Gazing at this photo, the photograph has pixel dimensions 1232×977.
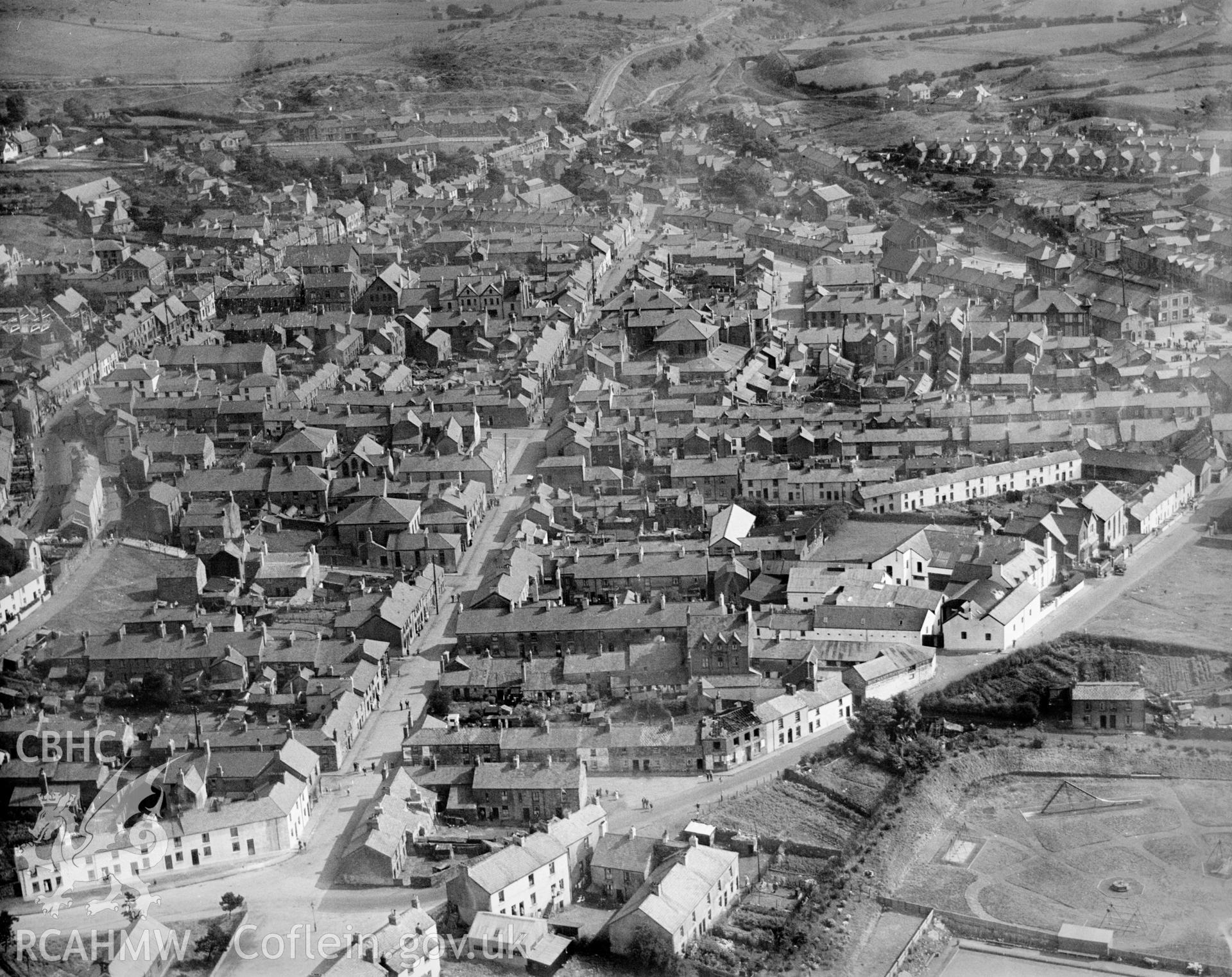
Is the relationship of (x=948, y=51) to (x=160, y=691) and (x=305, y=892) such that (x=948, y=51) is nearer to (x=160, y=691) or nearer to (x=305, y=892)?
(x=160, y=691)

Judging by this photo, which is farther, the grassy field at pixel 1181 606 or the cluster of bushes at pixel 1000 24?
the cluster of bushes at pixel 1000 24

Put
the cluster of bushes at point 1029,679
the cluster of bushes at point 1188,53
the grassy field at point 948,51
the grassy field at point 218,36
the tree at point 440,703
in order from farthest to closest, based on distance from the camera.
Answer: the grassy field at point 948,51, the grassy field at point 218,36, the cluster of bushes at point 1188,53, the tree at point 440,703, the cluster of bushes at point 1029,679

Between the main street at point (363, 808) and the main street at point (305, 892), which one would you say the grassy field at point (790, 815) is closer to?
the main street at point (363, 808)

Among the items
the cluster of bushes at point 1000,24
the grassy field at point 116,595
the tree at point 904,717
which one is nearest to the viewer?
the tree at point 904,717

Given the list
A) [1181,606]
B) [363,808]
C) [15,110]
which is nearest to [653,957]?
[363,808]

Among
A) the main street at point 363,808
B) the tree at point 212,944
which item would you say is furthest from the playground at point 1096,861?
the tree at point 212,944

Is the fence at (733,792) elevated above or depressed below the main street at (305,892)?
above

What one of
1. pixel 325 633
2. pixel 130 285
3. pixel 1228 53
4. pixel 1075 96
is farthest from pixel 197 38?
pixel 325 633

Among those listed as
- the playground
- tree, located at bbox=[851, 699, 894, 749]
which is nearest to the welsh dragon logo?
the playground
